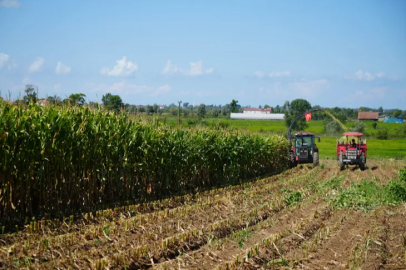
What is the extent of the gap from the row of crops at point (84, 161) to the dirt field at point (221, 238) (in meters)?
0.92

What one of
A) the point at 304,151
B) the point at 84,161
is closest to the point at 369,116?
the point at 304,151

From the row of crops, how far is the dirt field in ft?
3.03

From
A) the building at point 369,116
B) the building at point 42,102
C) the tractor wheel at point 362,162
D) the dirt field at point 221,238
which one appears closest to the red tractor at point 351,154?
the tractor wheel at point 362,162

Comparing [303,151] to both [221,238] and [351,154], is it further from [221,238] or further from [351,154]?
[221,238]

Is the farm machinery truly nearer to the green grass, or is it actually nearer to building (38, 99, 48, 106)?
the green grass

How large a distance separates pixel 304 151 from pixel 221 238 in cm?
1923

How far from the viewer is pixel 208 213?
1078 cm

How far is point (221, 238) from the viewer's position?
8.47 m

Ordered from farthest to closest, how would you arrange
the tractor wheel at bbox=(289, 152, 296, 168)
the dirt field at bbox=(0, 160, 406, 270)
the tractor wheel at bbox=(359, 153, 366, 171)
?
the tractor wheel at bbox=(289, 152, 296, 168)
the tractor wheel at bbox=(359, 153, 366, 171)
the dirt field at bbox=(0, 160, 406, 270)

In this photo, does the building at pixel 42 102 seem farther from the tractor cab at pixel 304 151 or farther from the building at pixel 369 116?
the building at pixel 369 116

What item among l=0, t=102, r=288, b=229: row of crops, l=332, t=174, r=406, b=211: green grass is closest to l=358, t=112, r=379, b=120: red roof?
l=332, t=174, r=406, b=211: green grass

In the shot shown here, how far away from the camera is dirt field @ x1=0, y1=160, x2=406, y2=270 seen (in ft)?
22.5

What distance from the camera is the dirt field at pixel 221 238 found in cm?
685

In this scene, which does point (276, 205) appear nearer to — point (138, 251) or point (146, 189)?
point (146, 189)
